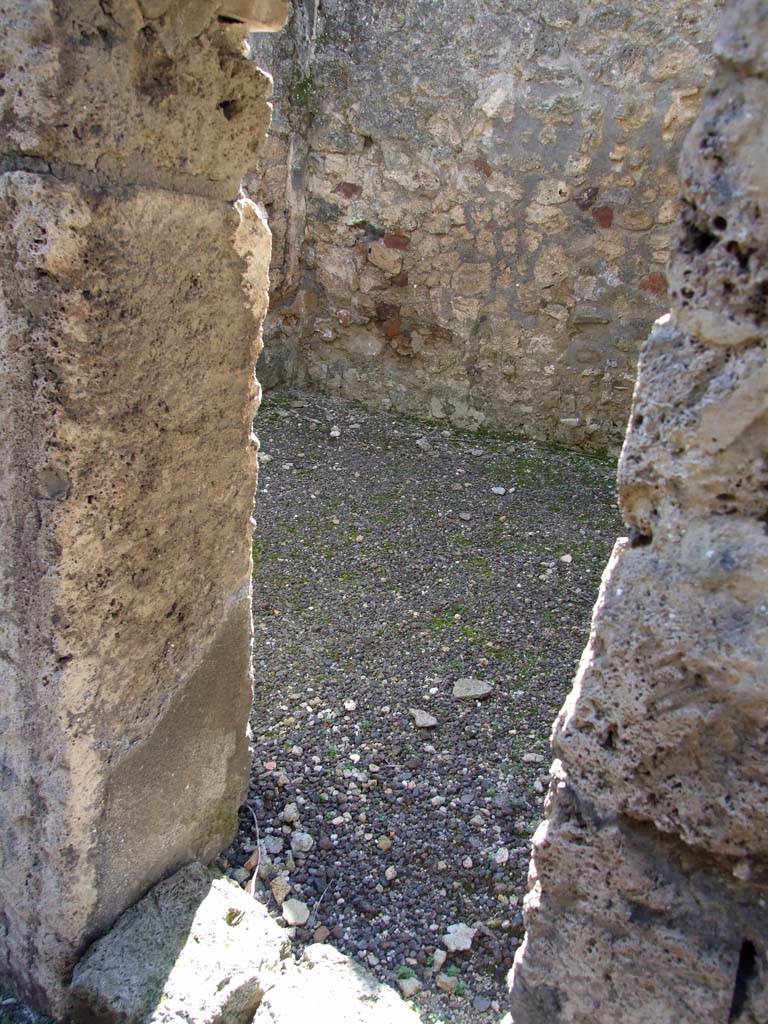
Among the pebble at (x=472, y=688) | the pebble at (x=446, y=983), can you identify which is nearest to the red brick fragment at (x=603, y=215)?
the pebble at (x=472, y=688)

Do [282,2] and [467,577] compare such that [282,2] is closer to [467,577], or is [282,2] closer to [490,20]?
[467,577]

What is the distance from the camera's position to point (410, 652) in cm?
300

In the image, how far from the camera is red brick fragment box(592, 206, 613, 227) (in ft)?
14.1

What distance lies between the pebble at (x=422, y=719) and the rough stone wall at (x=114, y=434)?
2.97ft

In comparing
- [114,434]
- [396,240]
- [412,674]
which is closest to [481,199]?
[396,240]

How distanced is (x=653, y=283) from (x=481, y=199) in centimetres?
103

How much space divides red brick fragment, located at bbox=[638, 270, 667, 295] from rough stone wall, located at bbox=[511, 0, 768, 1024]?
3664mm

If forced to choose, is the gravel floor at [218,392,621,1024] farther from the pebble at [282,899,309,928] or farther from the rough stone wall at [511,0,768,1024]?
the rough stone wall at [511,0,768,1024]

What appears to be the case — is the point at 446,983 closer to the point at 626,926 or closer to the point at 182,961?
the point at 182,961

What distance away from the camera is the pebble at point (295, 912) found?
2.02 metres

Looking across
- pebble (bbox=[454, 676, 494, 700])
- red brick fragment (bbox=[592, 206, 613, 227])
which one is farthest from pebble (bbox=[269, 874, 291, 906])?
red brick fragment (bbox=[592, 206, 613, 227])

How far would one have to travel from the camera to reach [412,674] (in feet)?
9.49

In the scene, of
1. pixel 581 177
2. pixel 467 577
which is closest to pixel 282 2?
pixel 467 577

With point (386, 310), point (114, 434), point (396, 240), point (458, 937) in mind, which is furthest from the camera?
point (386, 310)
